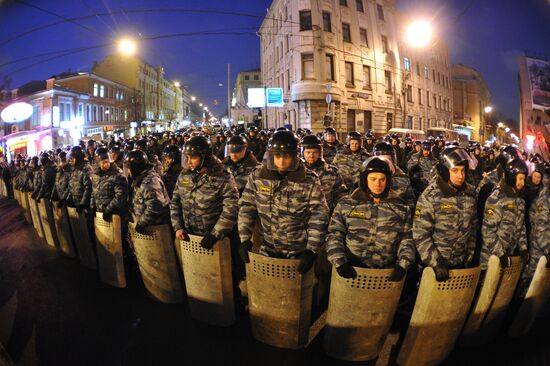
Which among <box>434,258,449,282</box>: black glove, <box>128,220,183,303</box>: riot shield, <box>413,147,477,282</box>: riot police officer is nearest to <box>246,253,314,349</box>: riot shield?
<box>434,258,449,282</box>: black glove

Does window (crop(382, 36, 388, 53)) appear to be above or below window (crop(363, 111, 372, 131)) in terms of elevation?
above

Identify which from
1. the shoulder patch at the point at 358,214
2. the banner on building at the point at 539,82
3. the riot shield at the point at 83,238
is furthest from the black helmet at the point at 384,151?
the banner on building at the point at 539,82

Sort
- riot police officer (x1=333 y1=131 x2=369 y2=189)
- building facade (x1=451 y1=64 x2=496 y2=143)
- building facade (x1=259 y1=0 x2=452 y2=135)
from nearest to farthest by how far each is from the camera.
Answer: riot police officer (x1=333 y1=131 x2=369 y2=189), building facade (x1=259 y1=0 x2=452 y2=135), building facade (x1=451 y1=64 x2=496 y2=143)

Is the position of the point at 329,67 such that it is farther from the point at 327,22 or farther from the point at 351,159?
the point at 351,159

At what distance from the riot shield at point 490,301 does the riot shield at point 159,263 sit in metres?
3.54

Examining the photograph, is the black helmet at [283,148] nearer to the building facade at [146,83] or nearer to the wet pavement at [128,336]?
the wet pavement at [128,336]

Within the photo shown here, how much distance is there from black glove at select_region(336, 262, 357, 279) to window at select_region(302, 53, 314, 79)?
24.5 meters

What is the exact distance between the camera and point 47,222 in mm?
7344

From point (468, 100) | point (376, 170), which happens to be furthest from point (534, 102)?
point (468, 100)

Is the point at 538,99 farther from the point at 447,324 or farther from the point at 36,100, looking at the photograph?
the point at 36,100

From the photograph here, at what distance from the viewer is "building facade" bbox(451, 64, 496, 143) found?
176 feet

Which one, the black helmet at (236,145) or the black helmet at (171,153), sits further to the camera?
the black helmet at (171,153)

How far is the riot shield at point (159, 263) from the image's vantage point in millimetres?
4387

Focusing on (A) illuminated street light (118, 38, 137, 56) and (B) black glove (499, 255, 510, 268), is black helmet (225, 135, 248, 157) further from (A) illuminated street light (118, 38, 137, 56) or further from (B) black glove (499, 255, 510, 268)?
(A) illuminated street light (118, 38, 137, 56)
